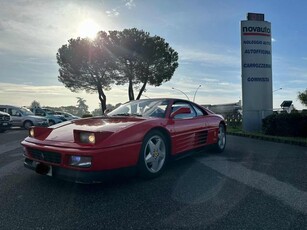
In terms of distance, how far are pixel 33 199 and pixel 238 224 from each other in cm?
222

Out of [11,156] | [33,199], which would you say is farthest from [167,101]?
[11,156]

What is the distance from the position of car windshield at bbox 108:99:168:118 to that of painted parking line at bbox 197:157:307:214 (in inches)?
52.1

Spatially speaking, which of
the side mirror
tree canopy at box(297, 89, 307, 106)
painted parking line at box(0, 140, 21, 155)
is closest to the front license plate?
the side mirror

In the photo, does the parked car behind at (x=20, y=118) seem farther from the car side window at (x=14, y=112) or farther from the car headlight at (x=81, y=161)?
the car headlight at (x=81, y=161)

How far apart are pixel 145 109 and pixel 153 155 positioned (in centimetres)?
101

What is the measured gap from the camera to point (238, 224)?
2.45m

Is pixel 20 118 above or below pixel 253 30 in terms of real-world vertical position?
below

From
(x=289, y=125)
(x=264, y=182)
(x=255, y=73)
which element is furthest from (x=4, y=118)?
(x=264, y=182)

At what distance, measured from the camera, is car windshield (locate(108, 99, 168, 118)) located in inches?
175

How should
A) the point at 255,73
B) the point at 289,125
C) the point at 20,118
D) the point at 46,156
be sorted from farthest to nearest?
1. the point at 20,118
2. the point at 255,73
3. the point at 289,125
4. the point at 46,156

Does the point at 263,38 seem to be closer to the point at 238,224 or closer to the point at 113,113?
the point at 113,113

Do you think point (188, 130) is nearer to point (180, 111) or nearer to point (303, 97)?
point (180, 111)

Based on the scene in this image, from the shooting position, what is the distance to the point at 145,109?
4641mm

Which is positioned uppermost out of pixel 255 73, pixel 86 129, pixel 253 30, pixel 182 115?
pixel 253 30
